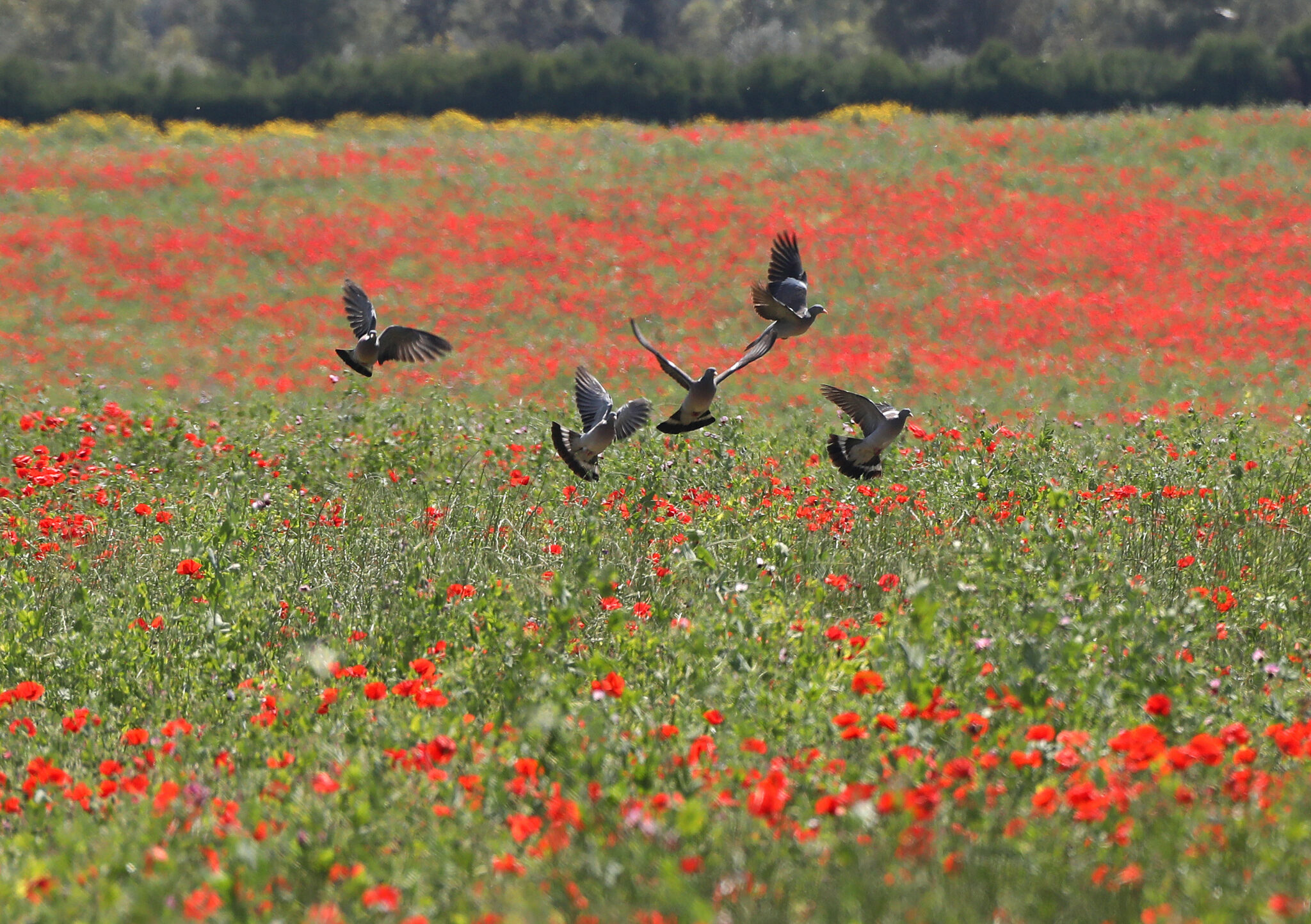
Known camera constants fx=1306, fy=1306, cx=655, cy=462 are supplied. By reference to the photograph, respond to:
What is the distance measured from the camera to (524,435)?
8555 mm

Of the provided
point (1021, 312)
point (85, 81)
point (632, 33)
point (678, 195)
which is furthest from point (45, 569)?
point (632, 33)

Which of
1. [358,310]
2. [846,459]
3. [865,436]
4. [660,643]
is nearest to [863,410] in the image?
[865,436]

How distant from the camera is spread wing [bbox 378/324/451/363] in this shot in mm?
5539

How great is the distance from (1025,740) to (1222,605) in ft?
5.25

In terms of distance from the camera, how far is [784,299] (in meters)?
5.59

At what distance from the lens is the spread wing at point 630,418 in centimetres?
513

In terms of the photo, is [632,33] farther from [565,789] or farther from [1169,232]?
[565,789]

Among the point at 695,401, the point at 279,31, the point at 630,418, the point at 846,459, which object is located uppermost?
the point at 695,401

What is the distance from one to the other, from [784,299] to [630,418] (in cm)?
94

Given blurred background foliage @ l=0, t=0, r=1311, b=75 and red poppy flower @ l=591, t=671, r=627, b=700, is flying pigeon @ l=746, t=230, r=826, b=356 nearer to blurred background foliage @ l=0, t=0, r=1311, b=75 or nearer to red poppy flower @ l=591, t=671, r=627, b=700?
red poppy flower @ l=591, t=671, r=627, b=700

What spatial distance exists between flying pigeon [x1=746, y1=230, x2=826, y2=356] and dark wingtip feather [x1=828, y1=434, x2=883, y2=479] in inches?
20.9

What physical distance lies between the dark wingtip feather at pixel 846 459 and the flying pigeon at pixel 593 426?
828 mm

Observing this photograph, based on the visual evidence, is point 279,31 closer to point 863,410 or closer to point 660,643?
point 863,410

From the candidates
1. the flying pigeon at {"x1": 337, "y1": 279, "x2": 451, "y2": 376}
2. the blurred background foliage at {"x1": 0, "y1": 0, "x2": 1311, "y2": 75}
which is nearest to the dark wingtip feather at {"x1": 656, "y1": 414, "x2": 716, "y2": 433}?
the flying pigeon at {"x1": 337, "y1": 279, "x2": 451, "y2": 376}
